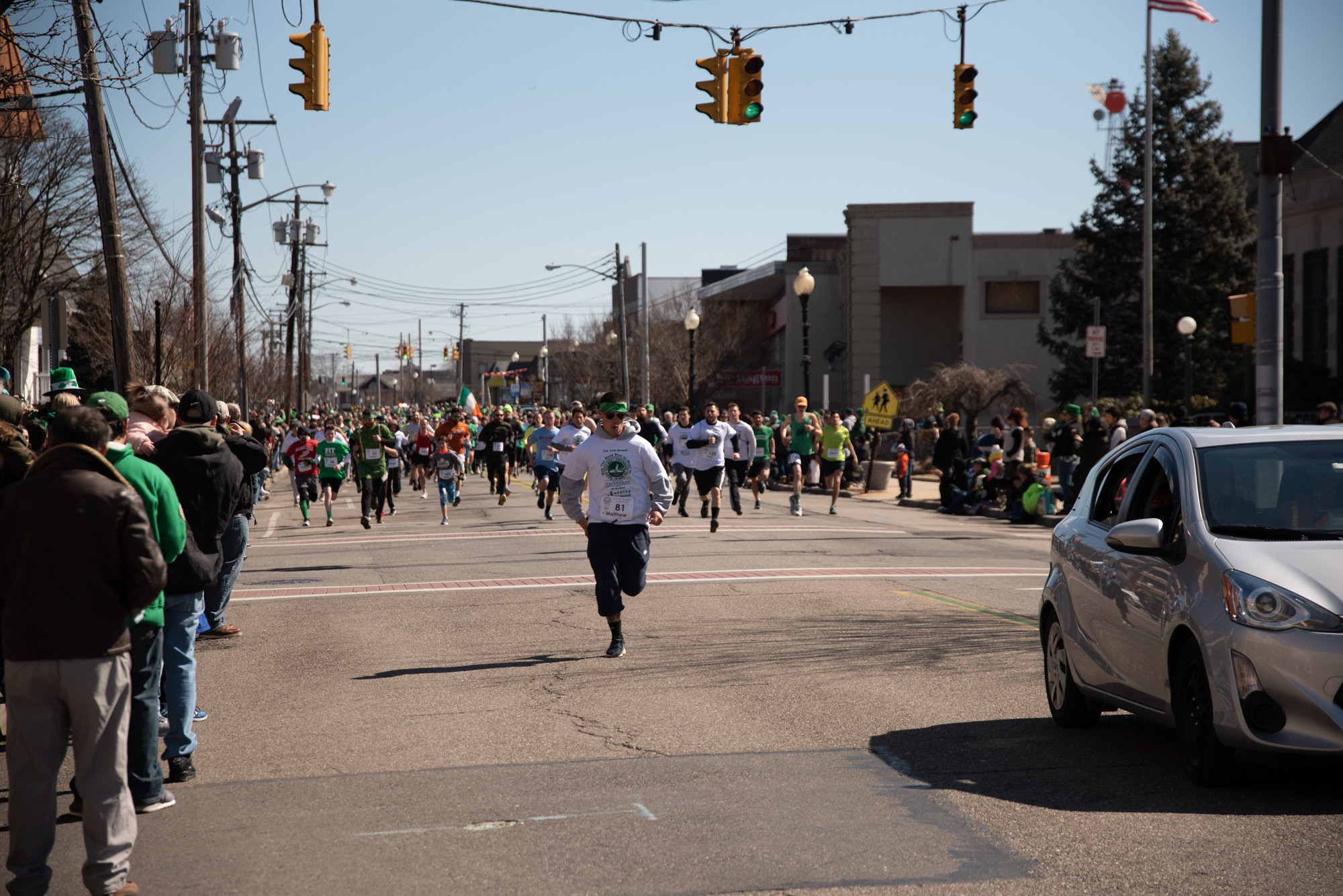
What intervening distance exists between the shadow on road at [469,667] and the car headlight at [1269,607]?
17.0ft

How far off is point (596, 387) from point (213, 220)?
36384 mm

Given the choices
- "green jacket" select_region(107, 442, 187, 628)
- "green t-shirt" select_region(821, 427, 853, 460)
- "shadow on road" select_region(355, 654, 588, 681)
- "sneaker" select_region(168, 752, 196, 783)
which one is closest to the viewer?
"green jacket" select_region(107, 442, 187, 628)

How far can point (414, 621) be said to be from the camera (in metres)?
11.5

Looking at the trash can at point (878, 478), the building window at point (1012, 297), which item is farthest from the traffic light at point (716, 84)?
the building window at point (1012, 297)

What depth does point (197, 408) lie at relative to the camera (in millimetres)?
7523

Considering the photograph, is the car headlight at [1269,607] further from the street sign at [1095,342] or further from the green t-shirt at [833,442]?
the street sign at [1095,342]

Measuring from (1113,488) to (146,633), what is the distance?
493cm

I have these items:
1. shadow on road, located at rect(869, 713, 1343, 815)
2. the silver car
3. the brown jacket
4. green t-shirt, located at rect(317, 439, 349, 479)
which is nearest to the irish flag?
green t-shirt, located at rect(317, 439, 349, 479)

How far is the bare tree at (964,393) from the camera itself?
4547 centimetres

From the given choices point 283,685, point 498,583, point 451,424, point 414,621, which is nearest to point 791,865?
point 283,685

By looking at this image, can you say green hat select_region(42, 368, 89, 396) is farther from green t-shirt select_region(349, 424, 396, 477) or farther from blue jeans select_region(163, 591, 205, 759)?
blue jeans select_region(163, 591, 205, 759)

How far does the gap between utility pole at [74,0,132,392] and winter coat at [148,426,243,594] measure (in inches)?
360

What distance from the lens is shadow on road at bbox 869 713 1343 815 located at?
548cm

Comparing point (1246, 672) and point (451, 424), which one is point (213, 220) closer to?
point (451, 424)
